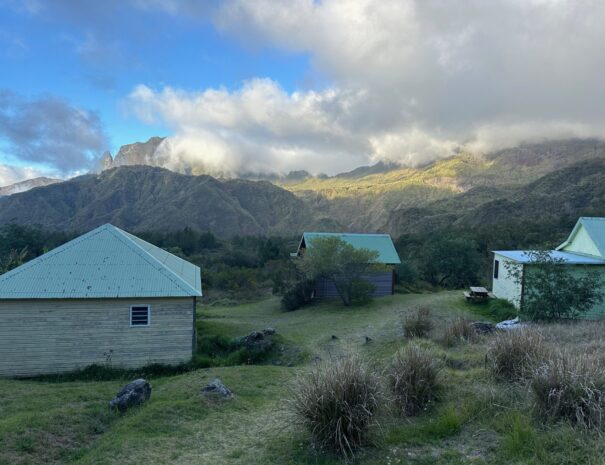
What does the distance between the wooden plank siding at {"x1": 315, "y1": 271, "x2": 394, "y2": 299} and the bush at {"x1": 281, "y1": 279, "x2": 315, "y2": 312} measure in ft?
3.06

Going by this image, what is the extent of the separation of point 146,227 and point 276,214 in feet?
152

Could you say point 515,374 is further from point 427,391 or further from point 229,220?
point 229,220

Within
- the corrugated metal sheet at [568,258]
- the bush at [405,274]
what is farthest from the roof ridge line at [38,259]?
the bush at [405,274]

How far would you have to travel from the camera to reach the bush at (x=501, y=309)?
1740 cm

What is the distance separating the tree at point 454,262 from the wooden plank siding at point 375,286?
7018 mm

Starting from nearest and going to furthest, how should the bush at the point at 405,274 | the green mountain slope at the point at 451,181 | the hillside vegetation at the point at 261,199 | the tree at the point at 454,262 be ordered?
the bush at the point at 405,274, the tree at the point at 454,262, the hillside vegetation at the point at 261,199, the green mountain slope at the point at 451,181

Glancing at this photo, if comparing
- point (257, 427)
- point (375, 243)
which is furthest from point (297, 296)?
point (257, 427)

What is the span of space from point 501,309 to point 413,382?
13988 millimetres

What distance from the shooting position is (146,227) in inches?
4572

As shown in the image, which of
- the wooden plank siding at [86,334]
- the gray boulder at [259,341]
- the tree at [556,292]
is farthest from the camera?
the gray boulder at [259,341]

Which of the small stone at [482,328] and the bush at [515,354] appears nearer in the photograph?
the bush at [515,354]

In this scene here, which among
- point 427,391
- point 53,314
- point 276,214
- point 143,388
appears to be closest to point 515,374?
point 427,391

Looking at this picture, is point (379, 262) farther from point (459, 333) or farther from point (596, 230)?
point (459, 333)

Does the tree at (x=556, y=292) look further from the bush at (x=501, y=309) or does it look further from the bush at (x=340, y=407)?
the bush at (x=340, y=407)
